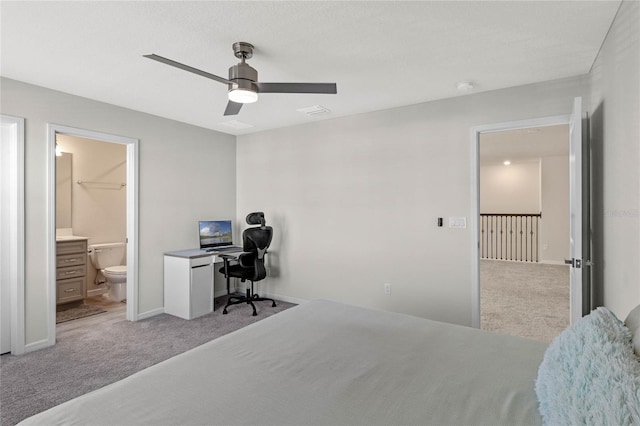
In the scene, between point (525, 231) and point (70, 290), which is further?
point (525, 231)

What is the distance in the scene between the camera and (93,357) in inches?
114

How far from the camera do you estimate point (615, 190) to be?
78.5 inches

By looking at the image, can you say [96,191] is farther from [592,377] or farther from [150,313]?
[592,377]

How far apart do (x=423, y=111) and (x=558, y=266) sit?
18.6ft

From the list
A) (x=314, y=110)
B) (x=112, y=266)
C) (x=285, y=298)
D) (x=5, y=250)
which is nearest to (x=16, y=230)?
(x=5, y=250)

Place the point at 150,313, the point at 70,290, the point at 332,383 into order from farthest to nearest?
the point at 70,290 → the point at 150,313 → the point at 332,383

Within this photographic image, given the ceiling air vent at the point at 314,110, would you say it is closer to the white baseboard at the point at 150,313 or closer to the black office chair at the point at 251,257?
the black office chair at the point at 251,257

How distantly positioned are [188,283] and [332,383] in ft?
10.2

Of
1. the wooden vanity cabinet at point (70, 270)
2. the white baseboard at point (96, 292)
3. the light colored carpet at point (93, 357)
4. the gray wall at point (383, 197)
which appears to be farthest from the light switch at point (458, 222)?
the white baseboard at point (96, 292)

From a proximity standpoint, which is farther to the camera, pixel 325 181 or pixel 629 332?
pixel 325 181

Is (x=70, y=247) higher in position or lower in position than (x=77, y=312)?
higher

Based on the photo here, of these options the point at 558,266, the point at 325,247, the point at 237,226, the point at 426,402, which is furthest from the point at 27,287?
the point at 558,266

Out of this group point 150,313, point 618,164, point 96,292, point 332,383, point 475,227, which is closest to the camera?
point 332,383

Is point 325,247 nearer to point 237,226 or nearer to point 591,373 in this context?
point 237,226
